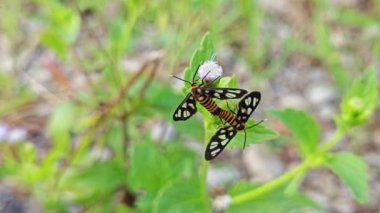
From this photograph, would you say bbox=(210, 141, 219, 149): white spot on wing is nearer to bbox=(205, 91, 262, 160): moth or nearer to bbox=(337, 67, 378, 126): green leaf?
bbox=(205, 91, 262, 160): moth

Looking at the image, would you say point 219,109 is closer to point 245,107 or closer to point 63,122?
point 245,107

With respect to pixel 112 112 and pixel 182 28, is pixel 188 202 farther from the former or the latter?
pixel 182 28

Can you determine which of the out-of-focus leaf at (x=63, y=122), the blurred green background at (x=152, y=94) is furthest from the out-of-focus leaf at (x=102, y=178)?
the out-of-focus leaf at (x=63, y=122)

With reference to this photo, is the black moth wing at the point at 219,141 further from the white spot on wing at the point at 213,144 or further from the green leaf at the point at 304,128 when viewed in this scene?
the green leaf at the point at 304,128

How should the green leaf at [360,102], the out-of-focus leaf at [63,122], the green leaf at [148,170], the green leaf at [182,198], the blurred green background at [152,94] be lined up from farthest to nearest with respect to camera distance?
the out-of-focus leaf at [63,122], the blurred green background at [152,94], the green leaf at [148,170], the green leaf at [360,102], the green leaf at [182,198]

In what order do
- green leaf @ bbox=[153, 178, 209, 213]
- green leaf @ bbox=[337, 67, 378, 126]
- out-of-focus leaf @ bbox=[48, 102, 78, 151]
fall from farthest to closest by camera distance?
out-of-focus leaf @ bbox=[48, 102, 78, 151] < green leaf @ bbox=[337, 67, 378, 126] < green leaf @ bbox=[153, 178, 209, 213]

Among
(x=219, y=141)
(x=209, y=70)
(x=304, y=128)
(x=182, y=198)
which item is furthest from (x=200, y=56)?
(x=304, y=128)

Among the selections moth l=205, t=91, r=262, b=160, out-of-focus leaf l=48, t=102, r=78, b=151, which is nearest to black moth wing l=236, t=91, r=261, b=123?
moth l=205, t=91, r=262, b=160
